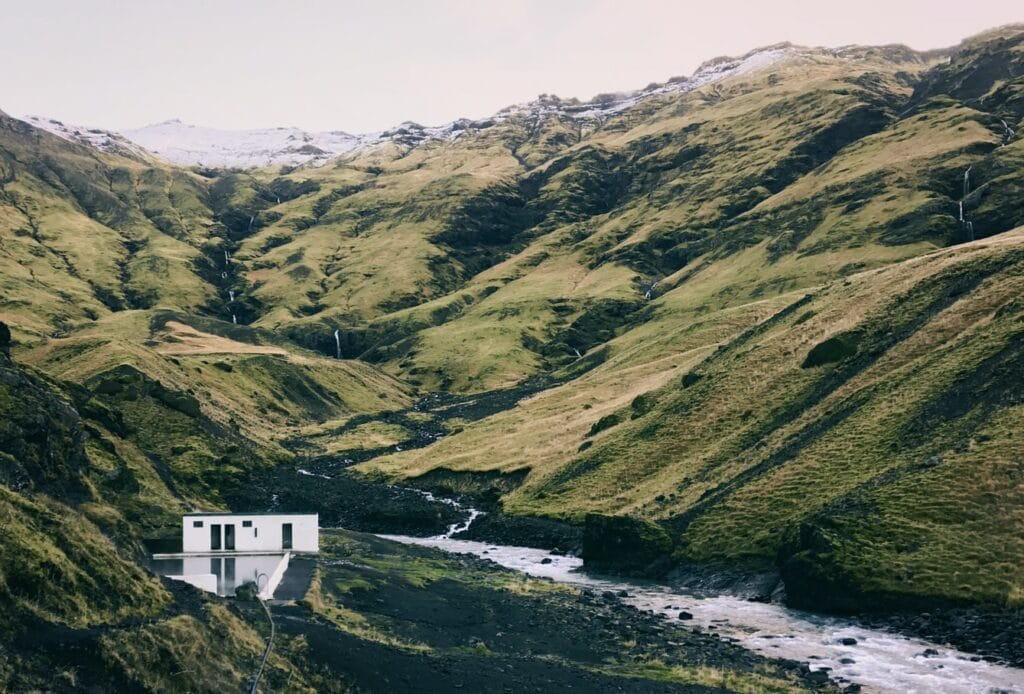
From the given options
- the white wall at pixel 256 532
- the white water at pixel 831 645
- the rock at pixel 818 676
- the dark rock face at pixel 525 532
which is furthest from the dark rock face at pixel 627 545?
the rock at pixel 818 676

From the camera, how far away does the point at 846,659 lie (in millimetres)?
50219

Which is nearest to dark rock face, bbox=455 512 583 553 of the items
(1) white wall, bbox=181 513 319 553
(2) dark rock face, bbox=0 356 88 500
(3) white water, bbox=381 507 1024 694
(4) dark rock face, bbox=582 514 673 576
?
(4) dark rock face, bbox=582 514 673 576

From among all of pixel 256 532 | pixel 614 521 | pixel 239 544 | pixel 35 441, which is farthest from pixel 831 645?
pixel 35 441

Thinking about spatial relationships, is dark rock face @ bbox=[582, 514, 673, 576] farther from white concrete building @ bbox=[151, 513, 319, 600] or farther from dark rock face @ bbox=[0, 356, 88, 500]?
dark rock face @ bbox=[0, 356, 88, 500]

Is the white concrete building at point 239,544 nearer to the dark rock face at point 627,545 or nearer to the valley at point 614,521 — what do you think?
the valley at point 614,521

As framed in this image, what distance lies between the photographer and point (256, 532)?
75312 millimetres

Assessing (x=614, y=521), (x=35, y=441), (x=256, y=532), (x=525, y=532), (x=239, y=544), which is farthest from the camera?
(x=525, y=532)

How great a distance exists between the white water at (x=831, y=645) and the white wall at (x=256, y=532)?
879 inches

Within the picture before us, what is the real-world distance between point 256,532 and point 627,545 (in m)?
34.0

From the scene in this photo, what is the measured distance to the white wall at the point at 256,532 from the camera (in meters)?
73.1

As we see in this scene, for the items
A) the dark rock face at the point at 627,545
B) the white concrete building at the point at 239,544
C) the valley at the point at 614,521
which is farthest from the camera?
the dark rock face at the point at 627,545

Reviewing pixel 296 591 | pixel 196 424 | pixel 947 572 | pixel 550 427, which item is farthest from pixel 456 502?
pixel 947 572

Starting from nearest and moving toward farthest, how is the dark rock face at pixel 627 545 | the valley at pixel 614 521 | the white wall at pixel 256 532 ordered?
the valley at pixel 614 521, the white wall at pixel 256 532, the dark rock face at pixel 627 545

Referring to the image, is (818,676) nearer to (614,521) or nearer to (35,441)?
(614,521)
